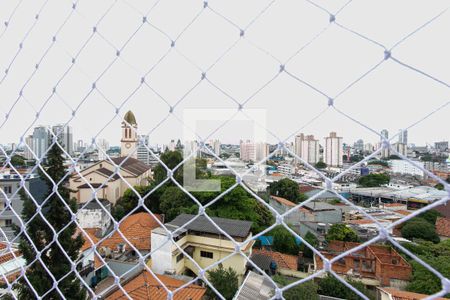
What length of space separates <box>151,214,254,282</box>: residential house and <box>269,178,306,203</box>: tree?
13.3 ft

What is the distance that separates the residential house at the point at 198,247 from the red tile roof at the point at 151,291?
18.4 inches

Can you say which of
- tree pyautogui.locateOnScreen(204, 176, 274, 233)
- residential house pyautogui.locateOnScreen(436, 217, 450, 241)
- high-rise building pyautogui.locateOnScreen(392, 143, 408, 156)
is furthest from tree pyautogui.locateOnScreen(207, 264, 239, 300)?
residential house pyautogui.locateOnScreen(436, 217, 450, 241)

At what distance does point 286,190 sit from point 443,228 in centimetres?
336

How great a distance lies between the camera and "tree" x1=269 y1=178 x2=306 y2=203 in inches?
310

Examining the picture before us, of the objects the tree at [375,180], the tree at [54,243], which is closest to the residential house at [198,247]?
the tree at [54,243]

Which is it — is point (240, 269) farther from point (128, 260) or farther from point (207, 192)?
point (207, 192)

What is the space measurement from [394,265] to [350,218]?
2.97 metres

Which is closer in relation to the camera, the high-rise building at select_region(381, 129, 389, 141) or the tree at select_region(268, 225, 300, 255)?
the high-rise building at select_region(381, 129, 389, 141)

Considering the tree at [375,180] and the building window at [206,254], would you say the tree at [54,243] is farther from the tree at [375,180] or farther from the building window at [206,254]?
the tree at [375,180]

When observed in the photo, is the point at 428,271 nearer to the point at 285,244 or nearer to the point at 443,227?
the point at 285,244

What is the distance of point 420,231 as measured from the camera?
542 centimetres

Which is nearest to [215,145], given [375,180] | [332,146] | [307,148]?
[307,148]

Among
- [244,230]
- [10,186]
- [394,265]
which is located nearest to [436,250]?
[394,265]

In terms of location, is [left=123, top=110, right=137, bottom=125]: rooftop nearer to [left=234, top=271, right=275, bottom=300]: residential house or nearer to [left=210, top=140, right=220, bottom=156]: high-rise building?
[left=210, top=140, right=220, bottom=156]: high-rise building
